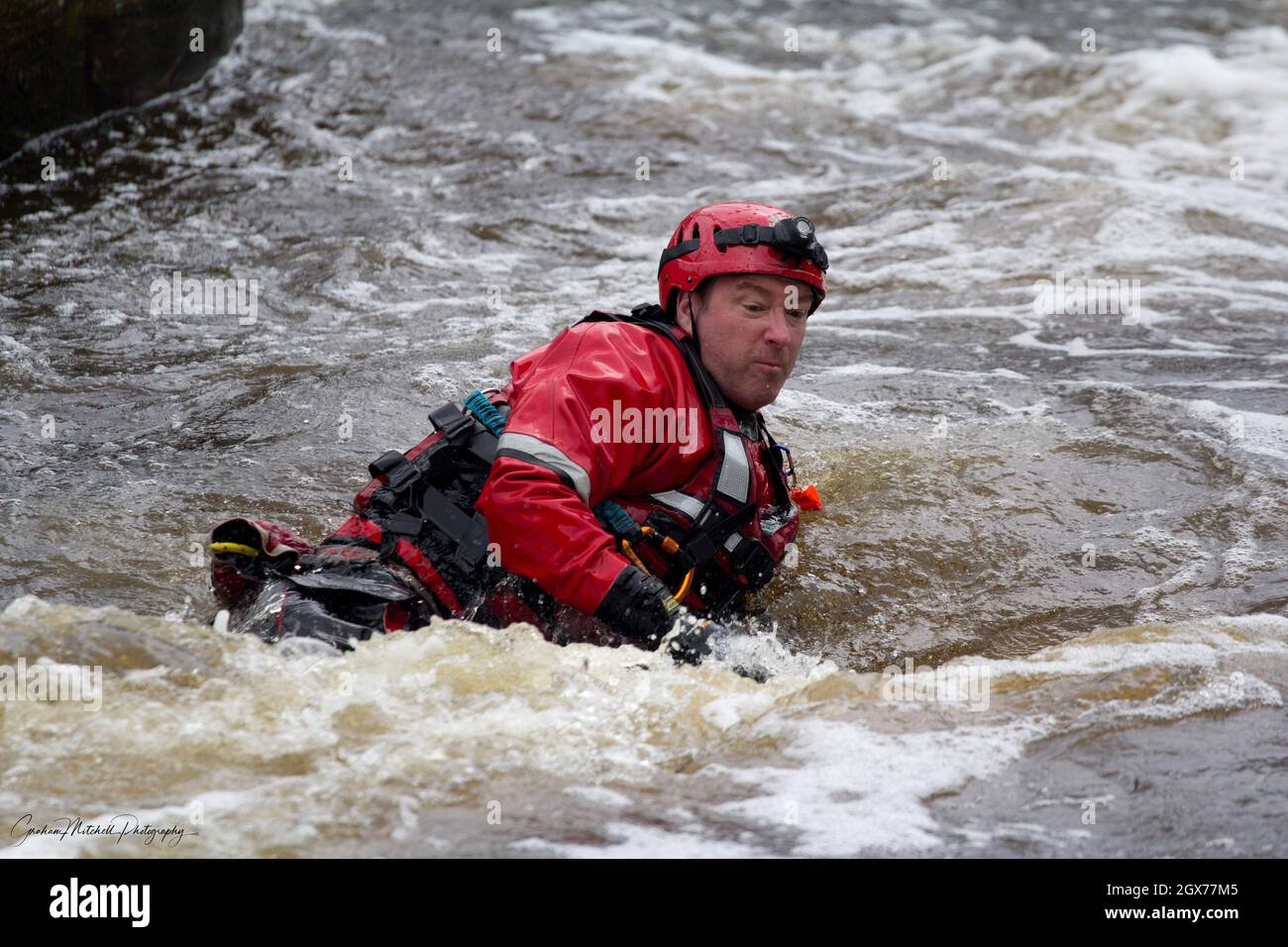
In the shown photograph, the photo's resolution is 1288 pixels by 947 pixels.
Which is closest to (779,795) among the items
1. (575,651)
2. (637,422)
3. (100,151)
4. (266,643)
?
(575,651)

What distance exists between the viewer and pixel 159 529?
504cm

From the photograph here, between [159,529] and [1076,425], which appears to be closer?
[159,529]

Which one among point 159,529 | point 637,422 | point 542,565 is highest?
point 637,422

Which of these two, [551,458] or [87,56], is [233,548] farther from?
[87,56]

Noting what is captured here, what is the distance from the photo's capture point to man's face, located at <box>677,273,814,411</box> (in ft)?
13.8

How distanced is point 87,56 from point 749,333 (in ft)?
25.6

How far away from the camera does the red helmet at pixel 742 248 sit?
419cm

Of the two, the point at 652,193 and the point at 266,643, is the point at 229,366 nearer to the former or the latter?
the point at 266,643

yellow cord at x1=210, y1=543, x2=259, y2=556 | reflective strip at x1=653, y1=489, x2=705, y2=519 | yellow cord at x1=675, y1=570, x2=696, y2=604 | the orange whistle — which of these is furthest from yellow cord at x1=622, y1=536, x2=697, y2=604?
yellow cord at x1=210, y1=543, x2=259, y2=556

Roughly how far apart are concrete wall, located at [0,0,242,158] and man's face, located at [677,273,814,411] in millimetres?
6709

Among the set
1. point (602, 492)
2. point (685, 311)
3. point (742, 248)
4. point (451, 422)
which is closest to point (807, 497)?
point (685, 311)

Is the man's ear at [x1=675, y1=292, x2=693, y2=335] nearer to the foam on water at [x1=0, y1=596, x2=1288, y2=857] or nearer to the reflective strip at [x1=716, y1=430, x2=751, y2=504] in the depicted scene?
the reflective strip at [x1=716, y1=430, x2=751, y2=504]

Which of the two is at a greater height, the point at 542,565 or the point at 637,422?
the point at 637,422
